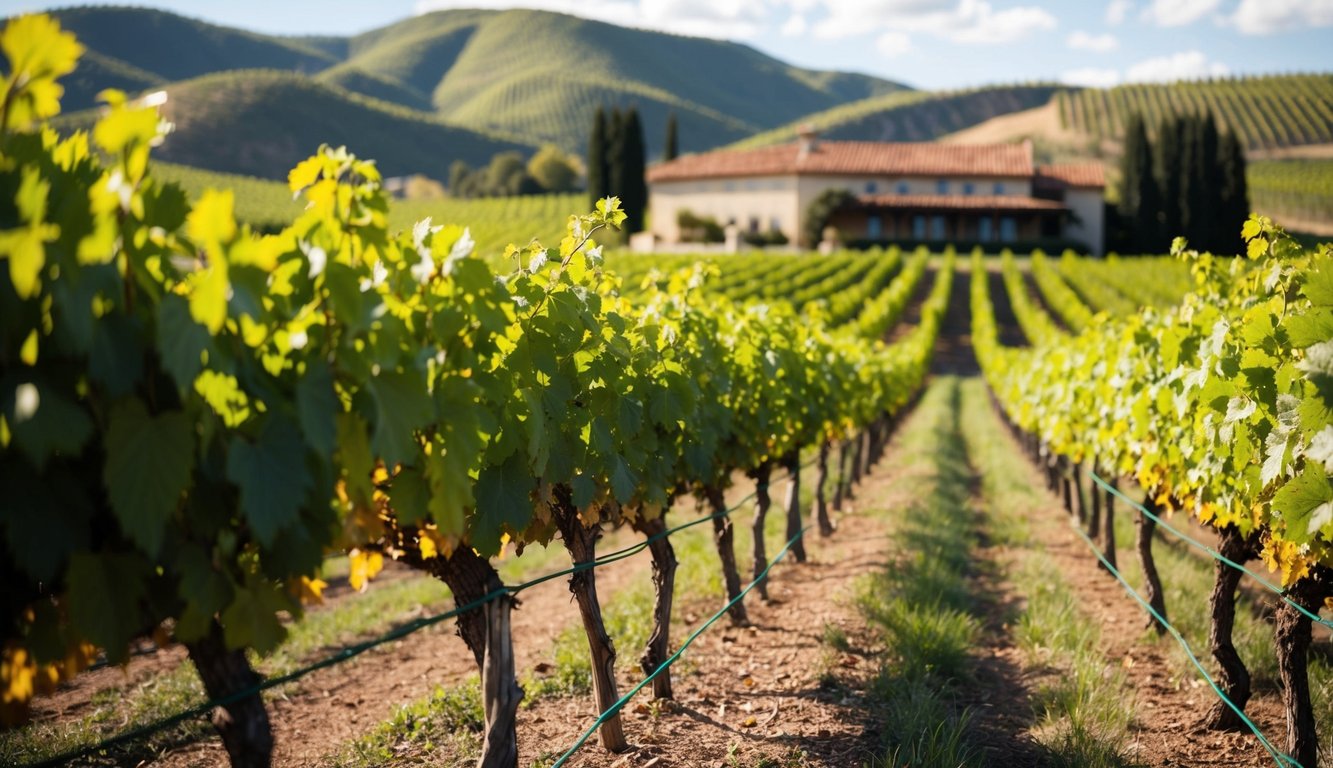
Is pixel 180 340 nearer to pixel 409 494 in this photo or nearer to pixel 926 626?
pixel 409 494

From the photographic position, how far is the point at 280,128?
9731cm

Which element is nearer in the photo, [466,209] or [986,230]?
[986,230]

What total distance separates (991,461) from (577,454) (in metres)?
11.7

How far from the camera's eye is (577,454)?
3.73 m

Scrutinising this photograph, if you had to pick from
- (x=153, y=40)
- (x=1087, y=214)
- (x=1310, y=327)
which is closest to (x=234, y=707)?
(x=1310, y=327)

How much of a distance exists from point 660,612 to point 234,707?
2727 millimetres

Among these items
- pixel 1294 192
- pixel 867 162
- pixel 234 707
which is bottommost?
pixel 234 707

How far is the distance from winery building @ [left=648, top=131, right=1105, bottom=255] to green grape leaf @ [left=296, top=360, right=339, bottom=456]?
51870mm

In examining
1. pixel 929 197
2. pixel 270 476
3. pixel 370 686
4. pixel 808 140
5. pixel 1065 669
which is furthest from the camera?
pixel 808 140

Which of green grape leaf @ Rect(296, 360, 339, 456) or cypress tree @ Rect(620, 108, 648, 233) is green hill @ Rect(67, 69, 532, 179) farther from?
A: green grape leaf @ Rect(296, 360, 339, 456)

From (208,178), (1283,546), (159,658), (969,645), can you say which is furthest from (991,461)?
(208,178)

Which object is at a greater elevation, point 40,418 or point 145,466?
point 40,418

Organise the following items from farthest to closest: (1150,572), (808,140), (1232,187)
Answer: (808,140) < (1232,187) < (1150,572)

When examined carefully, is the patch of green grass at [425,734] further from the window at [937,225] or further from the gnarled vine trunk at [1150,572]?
the window at [937,225]
